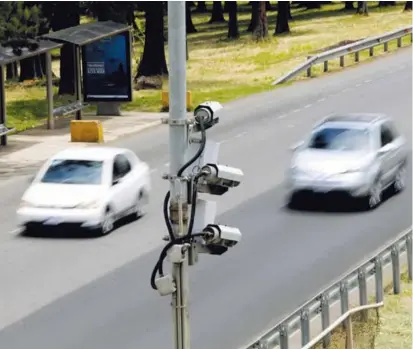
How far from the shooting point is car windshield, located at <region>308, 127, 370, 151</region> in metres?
23.9

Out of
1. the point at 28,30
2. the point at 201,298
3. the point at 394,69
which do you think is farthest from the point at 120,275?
the point at 394,69

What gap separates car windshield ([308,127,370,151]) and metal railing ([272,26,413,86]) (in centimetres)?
1779

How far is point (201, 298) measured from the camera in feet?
56.8

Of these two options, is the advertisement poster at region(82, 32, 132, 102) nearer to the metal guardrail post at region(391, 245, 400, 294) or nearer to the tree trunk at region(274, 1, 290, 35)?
the metal guardrail post at region(391, 245, 400, 294)

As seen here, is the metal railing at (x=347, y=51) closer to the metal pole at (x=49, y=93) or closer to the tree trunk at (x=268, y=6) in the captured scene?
the metal pole at (x=49, y=93)

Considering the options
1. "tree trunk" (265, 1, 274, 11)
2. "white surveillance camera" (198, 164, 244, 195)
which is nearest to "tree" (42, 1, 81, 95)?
"white surveillance camera" (198, 164, 244, 195)

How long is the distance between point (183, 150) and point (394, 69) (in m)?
36.1

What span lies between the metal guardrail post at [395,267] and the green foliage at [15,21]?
53.6ft

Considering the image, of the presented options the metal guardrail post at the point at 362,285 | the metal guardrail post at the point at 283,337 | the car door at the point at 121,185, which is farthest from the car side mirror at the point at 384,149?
the metal guardrail post at the point at 283,337

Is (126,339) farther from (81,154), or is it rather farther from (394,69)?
(394,69)

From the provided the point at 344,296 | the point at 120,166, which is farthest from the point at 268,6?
the point at 344,296

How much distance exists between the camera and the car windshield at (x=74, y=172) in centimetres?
2162

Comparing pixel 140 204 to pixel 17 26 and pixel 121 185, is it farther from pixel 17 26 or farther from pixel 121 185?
pixel 17 26

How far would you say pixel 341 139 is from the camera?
24281 millimetres
